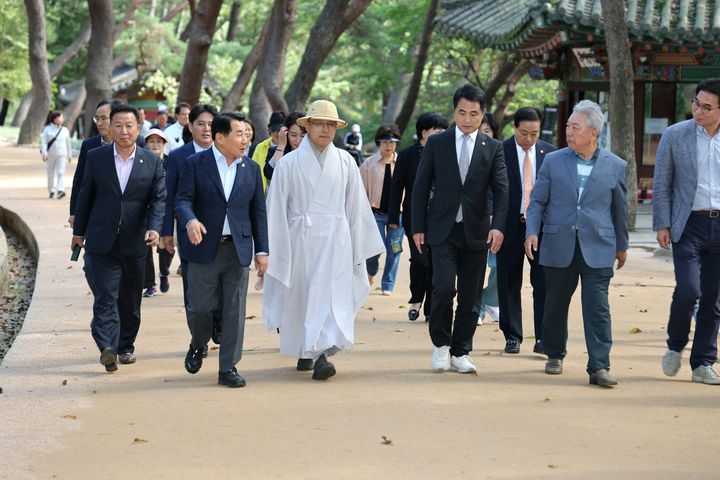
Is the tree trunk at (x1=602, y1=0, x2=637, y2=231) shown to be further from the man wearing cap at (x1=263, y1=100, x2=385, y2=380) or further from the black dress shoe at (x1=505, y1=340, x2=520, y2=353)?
the man wearing cap at (x1=263, y1=100, x2=385, y2=380)

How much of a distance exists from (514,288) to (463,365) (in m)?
1.21

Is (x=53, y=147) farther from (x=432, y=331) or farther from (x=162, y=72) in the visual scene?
(x=162, y=72)

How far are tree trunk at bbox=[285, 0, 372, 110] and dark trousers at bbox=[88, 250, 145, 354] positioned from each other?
13.5 metres

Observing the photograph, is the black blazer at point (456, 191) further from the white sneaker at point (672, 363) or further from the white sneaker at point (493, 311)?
the white sneaker at point (493, 311)

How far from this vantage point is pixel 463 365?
8383 millimetres

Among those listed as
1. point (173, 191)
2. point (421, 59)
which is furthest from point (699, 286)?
point (421, 59)

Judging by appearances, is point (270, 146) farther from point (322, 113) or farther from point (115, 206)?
point (322, 113)

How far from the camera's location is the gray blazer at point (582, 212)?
8.05 meters

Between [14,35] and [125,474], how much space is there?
5037cm

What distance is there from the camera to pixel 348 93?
185ft

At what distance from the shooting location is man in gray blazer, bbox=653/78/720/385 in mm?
8109

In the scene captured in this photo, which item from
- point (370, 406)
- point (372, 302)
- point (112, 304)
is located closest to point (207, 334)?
point (112, 304)

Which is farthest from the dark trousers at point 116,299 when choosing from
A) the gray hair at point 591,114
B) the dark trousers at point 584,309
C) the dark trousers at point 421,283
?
the gray hair at point 591,114

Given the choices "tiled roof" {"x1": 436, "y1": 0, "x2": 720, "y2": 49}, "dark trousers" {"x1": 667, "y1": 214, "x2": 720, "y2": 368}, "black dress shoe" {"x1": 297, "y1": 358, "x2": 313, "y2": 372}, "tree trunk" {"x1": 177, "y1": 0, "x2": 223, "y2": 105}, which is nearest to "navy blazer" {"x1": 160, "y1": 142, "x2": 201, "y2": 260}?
"black dress shoe" {"x1": 297, "y1": 358, "x2": 313, "y2": 372}
